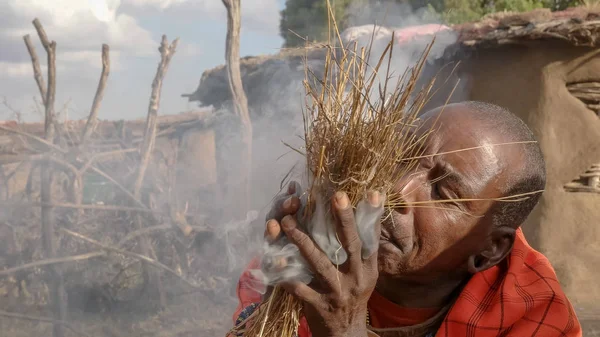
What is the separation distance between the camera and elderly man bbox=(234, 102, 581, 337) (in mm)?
1675

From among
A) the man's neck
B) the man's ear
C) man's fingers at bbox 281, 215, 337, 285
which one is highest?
man's fingers at bbox 281, 215, 337, 285

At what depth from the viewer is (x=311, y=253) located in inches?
51.7

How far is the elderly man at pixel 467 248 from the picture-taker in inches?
65.9

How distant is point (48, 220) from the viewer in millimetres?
5223

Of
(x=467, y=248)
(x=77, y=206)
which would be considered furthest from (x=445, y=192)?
(x=77, y=206)

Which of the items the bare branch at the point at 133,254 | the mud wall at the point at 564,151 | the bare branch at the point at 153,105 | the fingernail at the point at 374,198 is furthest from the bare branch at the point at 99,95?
the fingernail at the point at 374,198

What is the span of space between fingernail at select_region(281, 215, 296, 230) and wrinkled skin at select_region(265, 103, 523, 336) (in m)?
0.02

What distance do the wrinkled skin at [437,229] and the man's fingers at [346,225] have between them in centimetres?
10

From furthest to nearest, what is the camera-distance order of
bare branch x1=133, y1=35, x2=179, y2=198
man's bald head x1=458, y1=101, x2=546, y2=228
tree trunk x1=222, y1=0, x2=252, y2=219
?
bare branch x1=133, y1=35, x2=179, y2=198
tree trunk x1=222, y1=0, x2=252, y2=219
man's bald head x1=458, y1=101, x2=546, y2=228

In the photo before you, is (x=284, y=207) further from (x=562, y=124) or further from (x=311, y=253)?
(x=562, y=124)

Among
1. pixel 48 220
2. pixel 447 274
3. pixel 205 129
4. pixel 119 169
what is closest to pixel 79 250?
pixel 48 220

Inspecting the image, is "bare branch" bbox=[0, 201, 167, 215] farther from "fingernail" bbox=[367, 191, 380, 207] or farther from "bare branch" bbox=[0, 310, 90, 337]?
"fingernail" bbox=[367, 191, 380, 207]

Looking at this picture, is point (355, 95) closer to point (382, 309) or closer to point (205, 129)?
point (382, 309)

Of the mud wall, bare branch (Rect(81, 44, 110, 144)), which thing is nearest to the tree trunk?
bare branch (Rect(81, 44, 110, 144))
